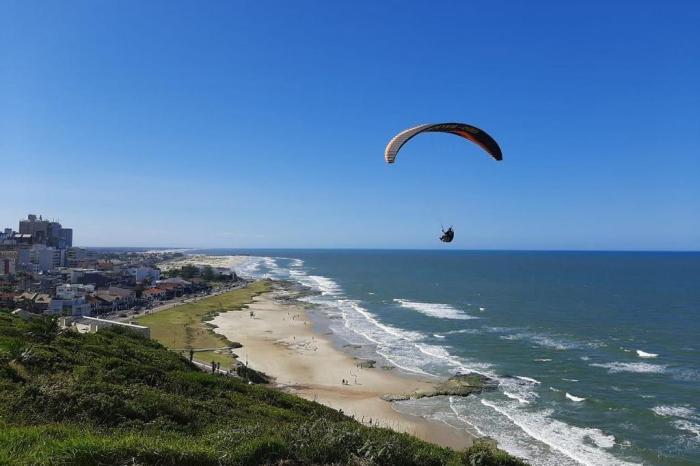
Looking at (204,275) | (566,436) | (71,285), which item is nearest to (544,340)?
(566,436)

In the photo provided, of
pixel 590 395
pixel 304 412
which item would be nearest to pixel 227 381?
pixel 304 412

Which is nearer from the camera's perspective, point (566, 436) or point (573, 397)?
point (566, 436)

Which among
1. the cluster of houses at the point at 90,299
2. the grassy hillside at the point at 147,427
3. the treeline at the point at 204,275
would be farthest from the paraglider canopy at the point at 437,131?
the treeline at the point at 204,275

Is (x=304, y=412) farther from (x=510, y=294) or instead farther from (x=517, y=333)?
(x=510, y=294)

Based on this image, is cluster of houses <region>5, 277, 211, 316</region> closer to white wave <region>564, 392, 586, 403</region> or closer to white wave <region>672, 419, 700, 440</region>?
white wave <region>564, 392, 586, 403</region>

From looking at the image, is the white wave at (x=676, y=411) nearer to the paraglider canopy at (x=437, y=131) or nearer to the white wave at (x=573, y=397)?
the white wave at (x=573, y=397)

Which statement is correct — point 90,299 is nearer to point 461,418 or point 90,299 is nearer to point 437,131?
point 461,418
